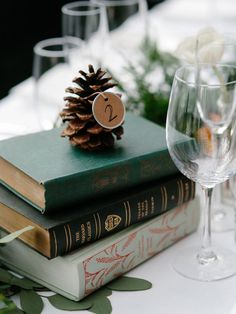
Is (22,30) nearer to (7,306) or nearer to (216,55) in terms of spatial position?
(216,55)

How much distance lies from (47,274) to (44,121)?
19.8 inches

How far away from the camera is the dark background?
3.19 metres

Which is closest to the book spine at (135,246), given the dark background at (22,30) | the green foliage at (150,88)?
the green foliage at (150,88)

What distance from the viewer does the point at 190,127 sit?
2.78 ft

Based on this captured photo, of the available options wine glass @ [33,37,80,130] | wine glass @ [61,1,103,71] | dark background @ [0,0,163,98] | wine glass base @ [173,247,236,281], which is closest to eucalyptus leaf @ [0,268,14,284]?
wine glass base @ [173,247,236,281]

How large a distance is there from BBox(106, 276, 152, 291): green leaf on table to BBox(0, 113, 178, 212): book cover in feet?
0.39

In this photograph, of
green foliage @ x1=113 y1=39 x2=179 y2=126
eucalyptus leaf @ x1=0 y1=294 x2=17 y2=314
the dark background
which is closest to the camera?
eucalyptus leaf @ x1=0 y1=294 x2=17 y2=314

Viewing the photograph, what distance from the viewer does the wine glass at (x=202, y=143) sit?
0.84 m

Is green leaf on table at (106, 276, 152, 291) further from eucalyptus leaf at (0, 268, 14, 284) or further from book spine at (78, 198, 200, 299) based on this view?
eucalyptus leaf at (0, 268, 14, 284)

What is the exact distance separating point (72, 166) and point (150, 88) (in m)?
0.50

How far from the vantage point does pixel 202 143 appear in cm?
87

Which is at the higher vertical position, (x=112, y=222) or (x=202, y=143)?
(x=202, y=143)

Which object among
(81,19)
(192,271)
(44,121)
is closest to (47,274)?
(192,271)

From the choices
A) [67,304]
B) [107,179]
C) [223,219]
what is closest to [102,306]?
[67,304]
